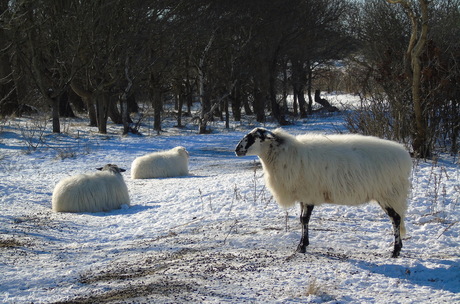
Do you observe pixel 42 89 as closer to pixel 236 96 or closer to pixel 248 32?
pixel 248 32

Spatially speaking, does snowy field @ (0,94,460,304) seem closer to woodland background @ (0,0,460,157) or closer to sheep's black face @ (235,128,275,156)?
sheep's black face @ (235,128,275,156)

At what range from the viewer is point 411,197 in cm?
937

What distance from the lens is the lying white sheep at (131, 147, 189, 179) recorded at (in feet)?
49.2

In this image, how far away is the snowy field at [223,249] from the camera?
5.38 m

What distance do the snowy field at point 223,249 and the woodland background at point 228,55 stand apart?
3.78 m

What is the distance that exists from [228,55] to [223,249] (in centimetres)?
2666

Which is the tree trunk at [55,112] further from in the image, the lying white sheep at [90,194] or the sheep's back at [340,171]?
the sheep's back at [340,171]

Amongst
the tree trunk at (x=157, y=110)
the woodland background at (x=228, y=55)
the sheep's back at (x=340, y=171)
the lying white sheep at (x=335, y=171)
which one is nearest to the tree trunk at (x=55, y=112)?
the woodland background at (x=228, y=55)

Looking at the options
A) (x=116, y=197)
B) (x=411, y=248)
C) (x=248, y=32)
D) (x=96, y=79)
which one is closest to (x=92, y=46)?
(x=96, y=79)

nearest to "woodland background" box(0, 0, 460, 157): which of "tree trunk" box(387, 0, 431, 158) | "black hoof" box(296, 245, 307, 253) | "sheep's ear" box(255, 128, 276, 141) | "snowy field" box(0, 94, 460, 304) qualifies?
"tree trunk" box(387, 0, 431, 158)

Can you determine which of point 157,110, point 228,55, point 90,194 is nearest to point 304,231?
point 90,194

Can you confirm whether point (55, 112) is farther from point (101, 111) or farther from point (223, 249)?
point (223, 249)

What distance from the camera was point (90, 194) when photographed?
34.3ft

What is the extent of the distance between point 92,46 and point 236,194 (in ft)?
51.9
